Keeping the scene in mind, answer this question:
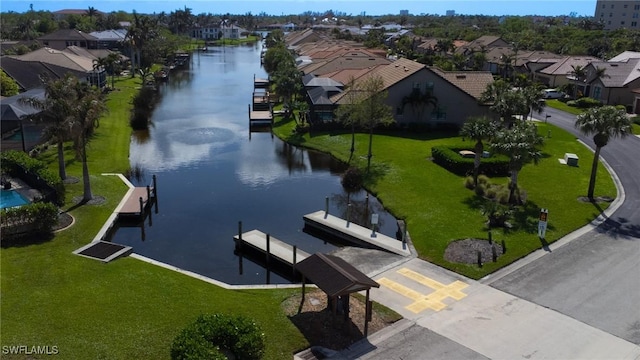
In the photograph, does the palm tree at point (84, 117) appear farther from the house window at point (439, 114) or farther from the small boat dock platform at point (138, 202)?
the house window at point (439, 114)

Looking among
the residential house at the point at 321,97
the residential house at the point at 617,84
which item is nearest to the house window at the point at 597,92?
the residential house at the point at 617,84

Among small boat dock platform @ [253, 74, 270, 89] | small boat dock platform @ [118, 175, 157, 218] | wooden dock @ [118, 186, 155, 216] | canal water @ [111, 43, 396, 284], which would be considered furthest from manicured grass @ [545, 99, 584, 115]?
wooden dock @ [118, 186, 155, 216]

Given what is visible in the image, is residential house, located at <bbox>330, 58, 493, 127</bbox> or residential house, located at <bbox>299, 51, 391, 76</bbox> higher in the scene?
residential house, located at <bbox>299, 51, 391, 76</bbox>

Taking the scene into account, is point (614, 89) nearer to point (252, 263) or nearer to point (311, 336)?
point (252, 263)

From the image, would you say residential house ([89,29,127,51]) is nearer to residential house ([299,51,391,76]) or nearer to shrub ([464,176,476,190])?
residential house ([299,51,391,76])

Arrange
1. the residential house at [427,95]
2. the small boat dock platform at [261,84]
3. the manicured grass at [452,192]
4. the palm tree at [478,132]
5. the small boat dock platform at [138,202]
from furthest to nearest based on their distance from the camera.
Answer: the small boat dock platform at [261,84], the residential house at [427,95], the palm tree at [478,132], the small boat dock platform at [138,202], the manicured grass at [452,192]

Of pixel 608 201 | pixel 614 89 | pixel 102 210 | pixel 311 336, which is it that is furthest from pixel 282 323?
pixel 614 89

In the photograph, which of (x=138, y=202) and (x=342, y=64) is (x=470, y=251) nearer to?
(x=138, y=202)
